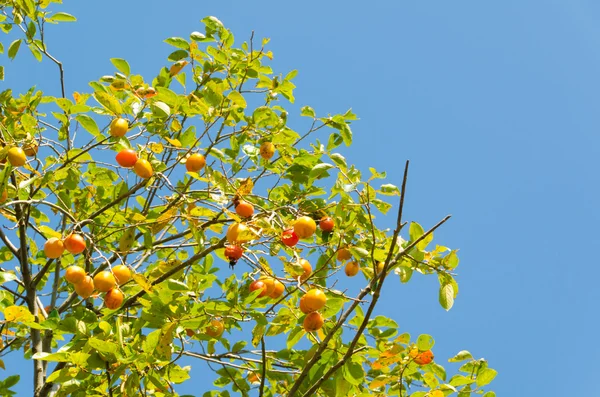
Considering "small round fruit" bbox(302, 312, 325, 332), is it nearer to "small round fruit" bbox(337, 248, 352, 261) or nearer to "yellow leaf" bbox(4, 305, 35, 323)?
"small round fruit" bbox(337, 248, 352, 261)

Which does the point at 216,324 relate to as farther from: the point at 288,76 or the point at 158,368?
the point at 288,76

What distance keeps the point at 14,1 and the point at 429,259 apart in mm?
3419

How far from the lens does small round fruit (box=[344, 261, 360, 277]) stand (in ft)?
12.3

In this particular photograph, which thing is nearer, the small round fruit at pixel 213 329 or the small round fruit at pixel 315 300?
the small round fruit at pixel 315 300

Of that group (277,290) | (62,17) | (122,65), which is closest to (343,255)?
(277,290)

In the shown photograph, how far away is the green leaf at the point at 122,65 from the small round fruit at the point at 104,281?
1.36m

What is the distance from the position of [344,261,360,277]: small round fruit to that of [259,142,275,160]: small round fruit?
851 mm

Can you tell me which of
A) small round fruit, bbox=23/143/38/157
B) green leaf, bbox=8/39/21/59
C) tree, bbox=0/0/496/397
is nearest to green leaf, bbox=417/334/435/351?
tree, bbox=0/0/496/397

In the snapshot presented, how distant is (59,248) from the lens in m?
3.13

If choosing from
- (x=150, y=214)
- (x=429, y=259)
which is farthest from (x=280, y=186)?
(x=429, y=259)

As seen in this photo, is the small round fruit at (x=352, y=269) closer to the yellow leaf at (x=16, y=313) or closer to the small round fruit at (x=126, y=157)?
the small round fruit at (x=126, y=157)

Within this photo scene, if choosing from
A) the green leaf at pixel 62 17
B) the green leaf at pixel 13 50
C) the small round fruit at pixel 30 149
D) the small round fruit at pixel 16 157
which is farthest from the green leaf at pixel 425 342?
the green leaf at pixel 13 50

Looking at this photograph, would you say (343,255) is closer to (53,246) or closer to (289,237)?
(289,237)

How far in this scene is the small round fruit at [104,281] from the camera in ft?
9.79
